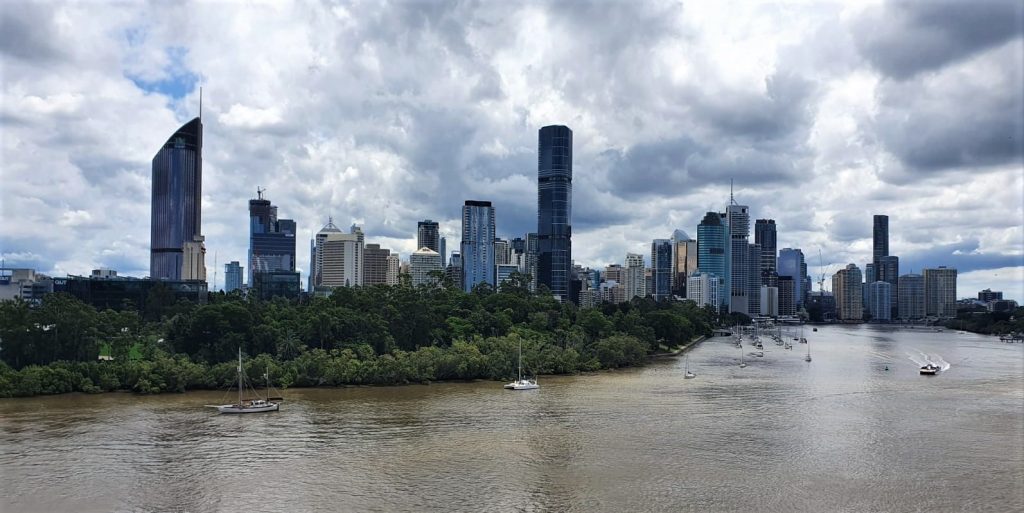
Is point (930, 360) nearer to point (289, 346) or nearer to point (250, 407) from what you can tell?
point (289, 346)

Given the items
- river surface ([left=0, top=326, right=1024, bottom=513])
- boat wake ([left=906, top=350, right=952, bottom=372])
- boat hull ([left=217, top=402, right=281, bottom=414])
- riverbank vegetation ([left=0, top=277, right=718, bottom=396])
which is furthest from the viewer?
boat wake ([left=906, top=350, right=952, bottom=372])

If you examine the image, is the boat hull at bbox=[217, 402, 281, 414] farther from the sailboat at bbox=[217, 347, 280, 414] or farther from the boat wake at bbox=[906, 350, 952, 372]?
the boat wake at bbox=[906, 350, 952, 372]

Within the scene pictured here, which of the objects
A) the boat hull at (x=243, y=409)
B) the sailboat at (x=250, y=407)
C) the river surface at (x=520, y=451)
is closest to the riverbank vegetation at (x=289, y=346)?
the river surface at (x=520, y=451)

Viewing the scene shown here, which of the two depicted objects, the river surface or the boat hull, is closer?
the river surface

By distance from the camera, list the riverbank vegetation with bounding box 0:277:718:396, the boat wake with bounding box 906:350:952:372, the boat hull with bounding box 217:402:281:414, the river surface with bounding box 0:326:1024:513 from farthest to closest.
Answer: the boat wake with bounding box 906:350:952:372 < the riverbank vegetation with bounding box 0:277:718:396 < the boat hull with bounding box 217:402:281:414 < the river surface with bounding box 0:326:1024:513

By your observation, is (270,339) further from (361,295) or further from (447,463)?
(447,463)

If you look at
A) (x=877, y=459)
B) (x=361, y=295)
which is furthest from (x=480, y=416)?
(x=361, y=295)

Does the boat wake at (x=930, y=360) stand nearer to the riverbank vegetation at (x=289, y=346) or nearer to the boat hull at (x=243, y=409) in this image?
the riverbank vegetation at (x=289, y=346)

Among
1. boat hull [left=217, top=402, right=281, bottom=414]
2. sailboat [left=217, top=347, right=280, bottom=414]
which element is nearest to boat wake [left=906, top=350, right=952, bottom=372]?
sailboat [left=217, top=347, right=280, bottom=414]
